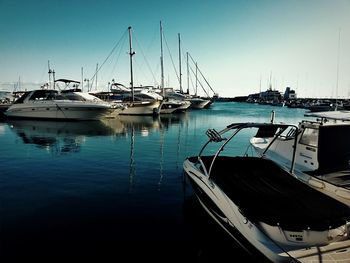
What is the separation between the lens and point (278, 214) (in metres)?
6.15

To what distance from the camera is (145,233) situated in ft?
26.0

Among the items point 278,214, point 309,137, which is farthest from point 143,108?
point 278,214

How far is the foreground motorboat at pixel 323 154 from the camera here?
8.58m

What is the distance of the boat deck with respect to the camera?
598 centimetres

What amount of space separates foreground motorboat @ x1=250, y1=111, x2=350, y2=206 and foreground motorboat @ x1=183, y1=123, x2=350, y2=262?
0.95 metres

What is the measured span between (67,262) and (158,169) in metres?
9.07

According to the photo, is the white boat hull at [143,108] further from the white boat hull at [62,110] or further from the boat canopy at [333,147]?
the boat canopy at [333,147]

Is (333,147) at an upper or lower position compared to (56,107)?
lower

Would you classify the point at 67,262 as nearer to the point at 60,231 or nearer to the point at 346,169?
the point at 60,231

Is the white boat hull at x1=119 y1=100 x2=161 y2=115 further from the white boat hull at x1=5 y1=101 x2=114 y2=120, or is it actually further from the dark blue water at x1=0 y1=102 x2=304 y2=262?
the dark blue water at x1=0 y1=102 x2=304 y2=262

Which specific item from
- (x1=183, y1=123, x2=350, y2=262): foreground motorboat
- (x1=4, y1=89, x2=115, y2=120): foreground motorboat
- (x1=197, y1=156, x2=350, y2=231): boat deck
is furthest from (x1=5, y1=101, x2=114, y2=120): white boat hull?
(x1=183, y1=123, x2=350, y2=262): foreground motorboat

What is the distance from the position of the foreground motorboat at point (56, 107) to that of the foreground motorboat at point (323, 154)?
3098 centimetres

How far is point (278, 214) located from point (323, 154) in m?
6.49

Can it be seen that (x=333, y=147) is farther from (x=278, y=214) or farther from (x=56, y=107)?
(x=56, y=107)
